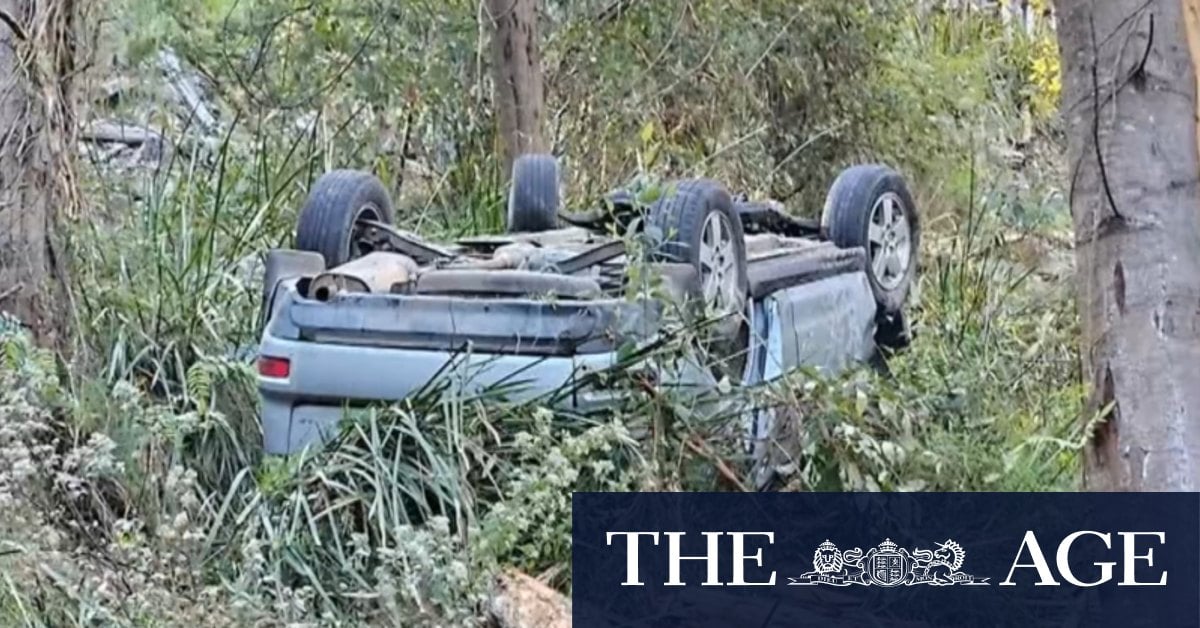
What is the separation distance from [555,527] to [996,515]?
1300 mm

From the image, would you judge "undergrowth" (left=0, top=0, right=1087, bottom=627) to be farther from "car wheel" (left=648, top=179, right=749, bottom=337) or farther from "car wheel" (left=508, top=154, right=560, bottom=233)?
"car wheel" (left=508, top=154, right=560, bottom=233)

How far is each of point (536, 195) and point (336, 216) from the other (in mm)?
1055

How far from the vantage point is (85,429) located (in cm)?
466

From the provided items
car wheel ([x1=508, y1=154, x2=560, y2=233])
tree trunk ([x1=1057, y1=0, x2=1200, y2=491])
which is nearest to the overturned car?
car wheel ([x1=508, y1=154, x2=560, y2=233])

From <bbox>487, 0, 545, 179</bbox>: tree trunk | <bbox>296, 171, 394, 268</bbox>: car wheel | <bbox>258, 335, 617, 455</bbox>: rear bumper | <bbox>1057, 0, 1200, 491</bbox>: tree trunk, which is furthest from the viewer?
<bbox>487, 0, 545, 179</bbox>: tree trunk

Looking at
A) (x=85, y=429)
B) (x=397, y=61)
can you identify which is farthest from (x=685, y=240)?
(x=397, y=61)

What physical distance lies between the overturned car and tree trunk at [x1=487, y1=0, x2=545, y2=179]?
2727 millimetres

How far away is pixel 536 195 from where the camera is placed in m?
6.21

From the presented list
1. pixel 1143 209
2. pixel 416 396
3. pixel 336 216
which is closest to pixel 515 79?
pixel 336 216

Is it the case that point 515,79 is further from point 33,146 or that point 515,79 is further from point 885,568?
point 885,568

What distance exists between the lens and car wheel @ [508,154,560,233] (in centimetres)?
621

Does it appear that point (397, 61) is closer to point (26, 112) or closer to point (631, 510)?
point (26, 112)

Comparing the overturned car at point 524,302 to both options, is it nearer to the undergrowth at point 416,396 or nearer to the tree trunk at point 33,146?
the undergrowth at point 416,396

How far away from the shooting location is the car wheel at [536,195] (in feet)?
20.4
